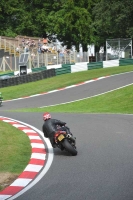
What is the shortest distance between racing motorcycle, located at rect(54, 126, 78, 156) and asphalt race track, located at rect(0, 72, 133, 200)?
18cm

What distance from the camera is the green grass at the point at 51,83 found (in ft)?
113

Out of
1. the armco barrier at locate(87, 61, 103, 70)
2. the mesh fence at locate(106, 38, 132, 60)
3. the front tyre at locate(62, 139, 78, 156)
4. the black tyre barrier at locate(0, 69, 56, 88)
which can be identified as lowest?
the front tyre at locate(62, 139, 78, 156)

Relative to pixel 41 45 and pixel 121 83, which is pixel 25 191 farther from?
pixel 41 45

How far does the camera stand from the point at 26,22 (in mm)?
64812

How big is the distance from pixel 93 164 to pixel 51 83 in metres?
27.0

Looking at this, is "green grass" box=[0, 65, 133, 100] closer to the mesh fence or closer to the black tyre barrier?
the black tyre barrier

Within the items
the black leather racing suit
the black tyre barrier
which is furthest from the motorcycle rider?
the black tyre barrier

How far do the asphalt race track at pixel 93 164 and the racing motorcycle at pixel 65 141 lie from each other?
0.18m

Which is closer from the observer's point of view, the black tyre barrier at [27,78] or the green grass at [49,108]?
the green grass at [49,108]

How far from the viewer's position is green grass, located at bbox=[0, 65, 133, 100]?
113ft

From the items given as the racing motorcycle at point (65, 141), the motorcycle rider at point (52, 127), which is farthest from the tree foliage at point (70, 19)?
the racing motorcycle at point (65, 141)

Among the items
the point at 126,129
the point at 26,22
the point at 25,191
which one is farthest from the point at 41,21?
the point at 25,191

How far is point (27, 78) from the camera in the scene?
38688mm

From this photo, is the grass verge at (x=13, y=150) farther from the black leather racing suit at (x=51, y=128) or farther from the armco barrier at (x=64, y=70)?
the armco barrier at (x=64, y=70)
